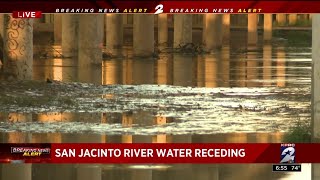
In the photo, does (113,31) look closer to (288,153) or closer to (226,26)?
(226,26)

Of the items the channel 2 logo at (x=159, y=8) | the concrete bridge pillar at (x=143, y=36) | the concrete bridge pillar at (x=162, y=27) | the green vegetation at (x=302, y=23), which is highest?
the green vegetation at (x=302, y=23)

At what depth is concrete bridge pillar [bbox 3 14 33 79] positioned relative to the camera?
2770 centimetres

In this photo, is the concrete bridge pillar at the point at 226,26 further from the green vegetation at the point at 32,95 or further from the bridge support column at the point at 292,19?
the green vegetation at the point at 32,95

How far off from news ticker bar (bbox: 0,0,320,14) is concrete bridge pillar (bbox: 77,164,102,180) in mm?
2504

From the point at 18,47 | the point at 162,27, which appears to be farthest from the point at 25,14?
the point at 162,27

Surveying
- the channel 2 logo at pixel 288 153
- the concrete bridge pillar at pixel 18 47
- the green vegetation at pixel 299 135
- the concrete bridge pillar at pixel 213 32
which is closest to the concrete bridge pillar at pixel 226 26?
the concrete bridge pillar at pixel 213 32

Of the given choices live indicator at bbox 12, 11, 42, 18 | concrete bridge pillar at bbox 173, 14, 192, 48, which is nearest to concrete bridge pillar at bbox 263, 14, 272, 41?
concrete bridge pillar at bbox 173, 14, 192, 48

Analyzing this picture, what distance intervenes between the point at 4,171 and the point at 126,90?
14.2m

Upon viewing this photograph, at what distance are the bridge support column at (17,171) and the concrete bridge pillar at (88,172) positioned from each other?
58 centimetres

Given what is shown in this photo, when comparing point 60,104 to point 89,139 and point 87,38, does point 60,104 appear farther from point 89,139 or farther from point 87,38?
point 87,38

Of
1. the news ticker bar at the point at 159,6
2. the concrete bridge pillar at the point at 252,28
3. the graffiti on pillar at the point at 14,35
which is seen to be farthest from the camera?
the concrete bridge pillar at the point at 252,28

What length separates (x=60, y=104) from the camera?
22.8 m

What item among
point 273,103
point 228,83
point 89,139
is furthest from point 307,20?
point 89,139

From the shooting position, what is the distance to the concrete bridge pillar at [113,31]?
5412 centimetres
